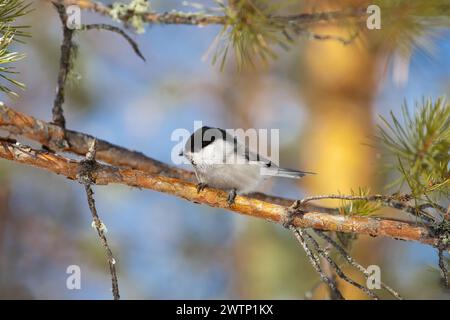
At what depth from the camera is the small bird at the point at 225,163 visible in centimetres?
222

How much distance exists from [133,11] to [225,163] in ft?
2.54

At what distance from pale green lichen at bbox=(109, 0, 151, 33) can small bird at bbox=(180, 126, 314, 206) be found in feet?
1.83

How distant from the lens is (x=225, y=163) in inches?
89.0

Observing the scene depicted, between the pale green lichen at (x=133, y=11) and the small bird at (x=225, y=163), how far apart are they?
559mm

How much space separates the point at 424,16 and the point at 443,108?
684 mm

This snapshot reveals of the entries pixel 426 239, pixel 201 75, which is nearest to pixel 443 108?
pixel 426 239

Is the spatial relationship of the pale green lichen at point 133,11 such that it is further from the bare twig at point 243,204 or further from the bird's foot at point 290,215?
the bird's foot at point 290,215

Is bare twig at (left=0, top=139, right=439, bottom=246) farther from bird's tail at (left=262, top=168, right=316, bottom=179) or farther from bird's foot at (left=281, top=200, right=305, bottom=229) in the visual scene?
bird's tail at (left=262, top=168, right=316, bottom=179)

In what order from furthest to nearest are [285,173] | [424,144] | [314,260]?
[285,173]
[314,260]
[424,144]

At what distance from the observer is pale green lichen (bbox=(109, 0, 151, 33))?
215 cm

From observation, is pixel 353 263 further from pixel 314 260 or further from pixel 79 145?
pixel 79 145

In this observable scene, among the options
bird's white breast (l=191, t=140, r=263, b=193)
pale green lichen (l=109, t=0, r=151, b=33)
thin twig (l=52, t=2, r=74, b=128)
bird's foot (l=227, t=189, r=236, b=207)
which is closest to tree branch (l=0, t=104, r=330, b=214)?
thin twig (l=52, t=2, r=74, b=128)


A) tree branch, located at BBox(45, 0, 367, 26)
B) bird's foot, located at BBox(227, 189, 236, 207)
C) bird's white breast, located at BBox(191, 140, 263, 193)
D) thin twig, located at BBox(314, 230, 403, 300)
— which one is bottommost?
thin twig, located at BBox(314, 230, 403, 300)

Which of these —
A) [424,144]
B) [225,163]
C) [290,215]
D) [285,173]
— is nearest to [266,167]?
[285,173]
